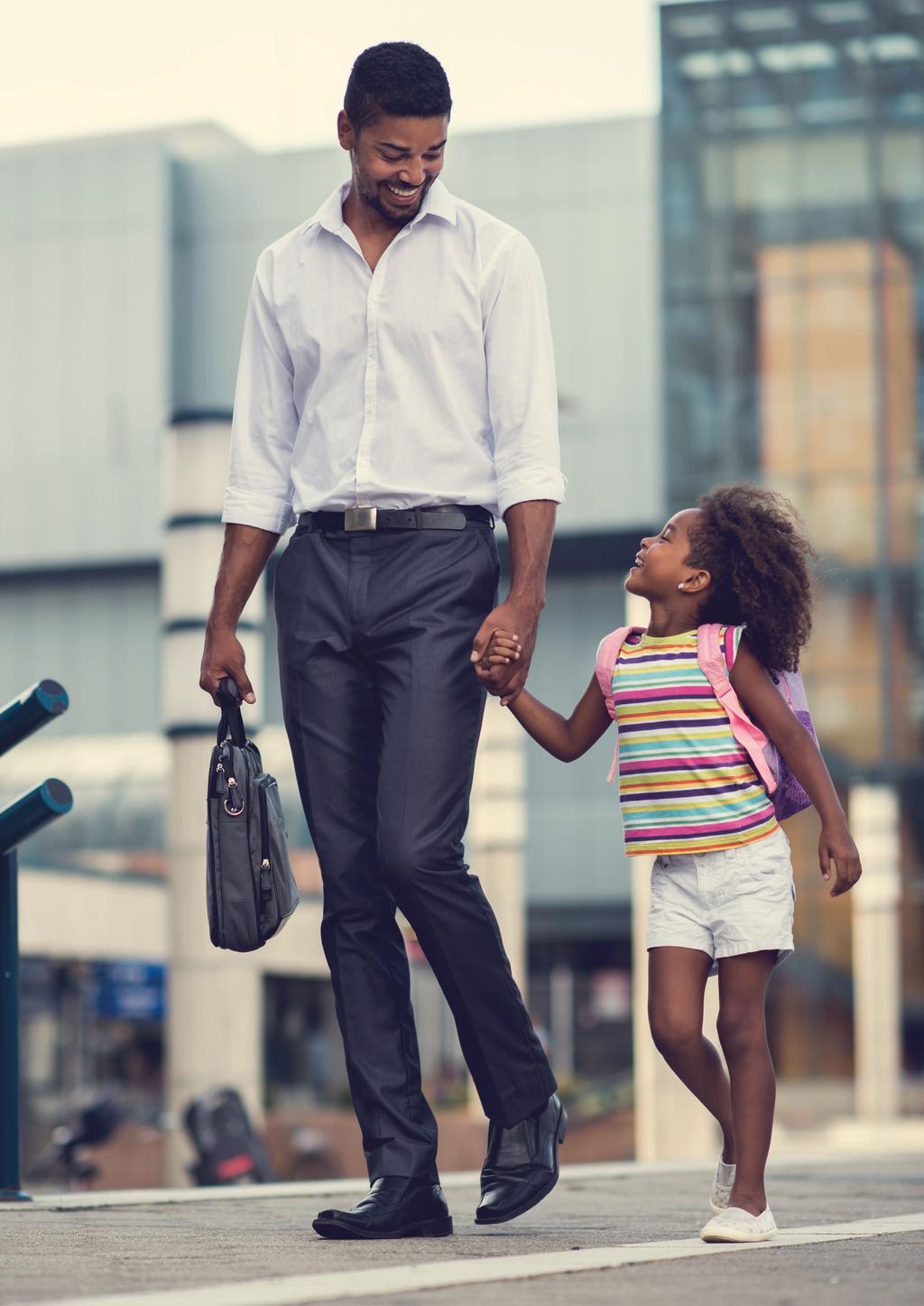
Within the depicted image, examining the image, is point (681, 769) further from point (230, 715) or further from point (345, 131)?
point (345, 131)

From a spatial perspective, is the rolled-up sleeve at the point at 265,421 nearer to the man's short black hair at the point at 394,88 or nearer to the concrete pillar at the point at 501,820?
the man's short black hair at the point at 394,88

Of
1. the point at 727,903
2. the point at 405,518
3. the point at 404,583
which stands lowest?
the point at 727,903

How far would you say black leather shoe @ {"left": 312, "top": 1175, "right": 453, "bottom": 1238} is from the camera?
12.8 ft

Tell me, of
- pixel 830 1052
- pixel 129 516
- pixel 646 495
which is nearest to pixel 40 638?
pixel 129 516

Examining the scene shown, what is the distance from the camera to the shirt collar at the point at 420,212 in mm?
4266

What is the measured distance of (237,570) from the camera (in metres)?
4.38

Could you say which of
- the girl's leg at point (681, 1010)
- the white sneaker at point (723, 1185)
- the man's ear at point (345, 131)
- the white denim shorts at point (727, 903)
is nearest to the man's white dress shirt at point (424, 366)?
the man's ear at point (345, 131)

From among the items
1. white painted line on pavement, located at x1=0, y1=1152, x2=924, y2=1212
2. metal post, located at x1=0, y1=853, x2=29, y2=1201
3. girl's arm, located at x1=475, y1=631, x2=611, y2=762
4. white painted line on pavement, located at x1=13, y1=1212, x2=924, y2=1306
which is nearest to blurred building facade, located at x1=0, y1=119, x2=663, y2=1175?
white painted line on pavement, located at x1=0, y1=1152, x2=924, y2=1212

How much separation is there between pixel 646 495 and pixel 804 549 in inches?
1504

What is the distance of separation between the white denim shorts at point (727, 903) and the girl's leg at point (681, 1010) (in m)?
0.02

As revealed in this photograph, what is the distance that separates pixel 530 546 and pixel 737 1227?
1213 millimetres

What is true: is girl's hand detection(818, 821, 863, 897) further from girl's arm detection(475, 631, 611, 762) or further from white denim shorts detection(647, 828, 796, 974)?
girl's arm detection(475, 631, 611, 762)

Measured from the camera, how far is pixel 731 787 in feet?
13.7

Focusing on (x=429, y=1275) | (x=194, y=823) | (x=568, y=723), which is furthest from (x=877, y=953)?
(x=429, y=1275)
